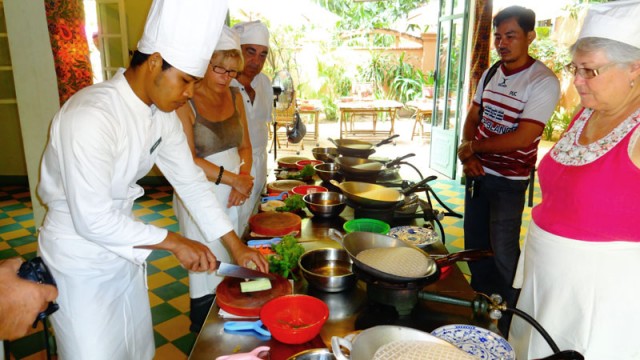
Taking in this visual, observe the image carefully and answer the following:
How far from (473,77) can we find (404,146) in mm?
2891

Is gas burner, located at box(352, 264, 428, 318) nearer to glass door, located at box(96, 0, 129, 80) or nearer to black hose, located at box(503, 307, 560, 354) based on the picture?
black hose, located at box(503, 307, 560, 354)

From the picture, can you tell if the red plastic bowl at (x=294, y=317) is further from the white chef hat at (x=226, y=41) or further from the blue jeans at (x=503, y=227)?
the blue jeans at (x=503, y=227)

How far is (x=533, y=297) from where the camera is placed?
4.77ft

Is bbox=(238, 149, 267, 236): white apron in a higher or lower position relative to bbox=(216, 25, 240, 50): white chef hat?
lower

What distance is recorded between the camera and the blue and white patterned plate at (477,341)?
1099 millimetres

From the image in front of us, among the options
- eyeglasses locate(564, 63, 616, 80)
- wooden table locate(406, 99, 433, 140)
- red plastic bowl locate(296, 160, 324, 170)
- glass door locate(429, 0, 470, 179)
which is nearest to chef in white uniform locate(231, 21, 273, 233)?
red plastic bowl locate(296, 160, 324, 170)

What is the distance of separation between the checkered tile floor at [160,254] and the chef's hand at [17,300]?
151 centimetres

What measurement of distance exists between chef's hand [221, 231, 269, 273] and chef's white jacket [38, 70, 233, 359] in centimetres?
8

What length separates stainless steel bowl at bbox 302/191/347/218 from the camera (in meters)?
2.12

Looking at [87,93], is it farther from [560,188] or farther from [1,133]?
[1,133]

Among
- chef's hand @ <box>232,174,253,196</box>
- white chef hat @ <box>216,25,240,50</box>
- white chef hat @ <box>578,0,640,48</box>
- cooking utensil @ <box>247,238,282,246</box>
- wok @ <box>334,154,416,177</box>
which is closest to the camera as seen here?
white chef hat @ <box>578,0,640,48</box>

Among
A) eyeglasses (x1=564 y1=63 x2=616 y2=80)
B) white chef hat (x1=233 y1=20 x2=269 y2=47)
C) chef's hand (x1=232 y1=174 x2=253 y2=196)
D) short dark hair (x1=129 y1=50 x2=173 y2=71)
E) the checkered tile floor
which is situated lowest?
the checkered tile floor

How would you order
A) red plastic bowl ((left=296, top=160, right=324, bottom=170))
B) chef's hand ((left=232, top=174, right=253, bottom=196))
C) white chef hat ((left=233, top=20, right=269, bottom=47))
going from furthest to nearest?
1. red plastic bowl ((left=296, top=160, right=324, bottom=170))
2. white chef hat ((left=233, top=20, right=269, bottom=47))
3. chef's hand ((left=232, top=174, right=253, bottom=196))

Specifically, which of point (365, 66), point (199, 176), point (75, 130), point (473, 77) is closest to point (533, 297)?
→ point (199, 176)
